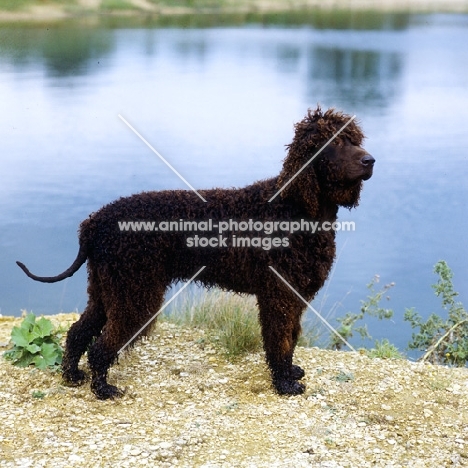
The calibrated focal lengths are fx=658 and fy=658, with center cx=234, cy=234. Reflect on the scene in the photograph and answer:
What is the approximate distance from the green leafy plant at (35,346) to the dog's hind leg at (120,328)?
61 cm

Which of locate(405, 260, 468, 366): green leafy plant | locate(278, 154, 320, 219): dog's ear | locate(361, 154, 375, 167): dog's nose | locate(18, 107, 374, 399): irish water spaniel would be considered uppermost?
locate(361, 154, 375, 167): dog's nose

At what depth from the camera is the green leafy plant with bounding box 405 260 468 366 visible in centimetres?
637

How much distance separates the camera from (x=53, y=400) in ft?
15.5

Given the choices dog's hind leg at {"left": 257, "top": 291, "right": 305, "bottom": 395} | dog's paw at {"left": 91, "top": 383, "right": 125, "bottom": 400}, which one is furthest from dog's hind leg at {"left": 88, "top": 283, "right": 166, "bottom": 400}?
dog's hind leg at {"left": 257, "top": 291, "right": 305, "bottom": 395}

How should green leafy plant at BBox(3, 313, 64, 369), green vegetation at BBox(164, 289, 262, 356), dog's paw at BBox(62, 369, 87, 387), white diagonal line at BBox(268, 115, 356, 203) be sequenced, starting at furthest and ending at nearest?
1. green vegetation at BBox(164, 289, 262, 356)
2. green leafy plant at BBox(3, 313, 64, 369)
3. dog's paw at BBox(62, 369, 87, 387)
4. white diagonal line at BBox(268, 115, 356, 203)

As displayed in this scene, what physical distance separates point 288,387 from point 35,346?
2059mm

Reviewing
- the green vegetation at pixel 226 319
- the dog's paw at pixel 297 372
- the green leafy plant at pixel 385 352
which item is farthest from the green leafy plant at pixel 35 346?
the green leafy plant at pixel 385 352

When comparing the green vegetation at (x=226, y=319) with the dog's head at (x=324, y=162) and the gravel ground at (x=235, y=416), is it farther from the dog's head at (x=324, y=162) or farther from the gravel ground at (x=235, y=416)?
the dog's head at (x=324, y=162)

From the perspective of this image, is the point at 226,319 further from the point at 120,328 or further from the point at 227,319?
the point at 120,328


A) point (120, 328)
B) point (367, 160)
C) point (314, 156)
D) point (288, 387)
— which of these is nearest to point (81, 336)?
point (120, 328)

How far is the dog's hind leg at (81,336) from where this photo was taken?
4852mm

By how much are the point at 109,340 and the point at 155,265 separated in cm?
64

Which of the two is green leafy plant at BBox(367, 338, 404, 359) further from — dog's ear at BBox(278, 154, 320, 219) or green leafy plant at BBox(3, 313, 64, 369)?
green leafy plant at BBox(3, 313, 64, 369)

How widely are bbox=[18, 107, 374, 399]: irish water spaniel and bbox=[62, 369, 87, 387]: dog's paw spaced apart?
282mm
